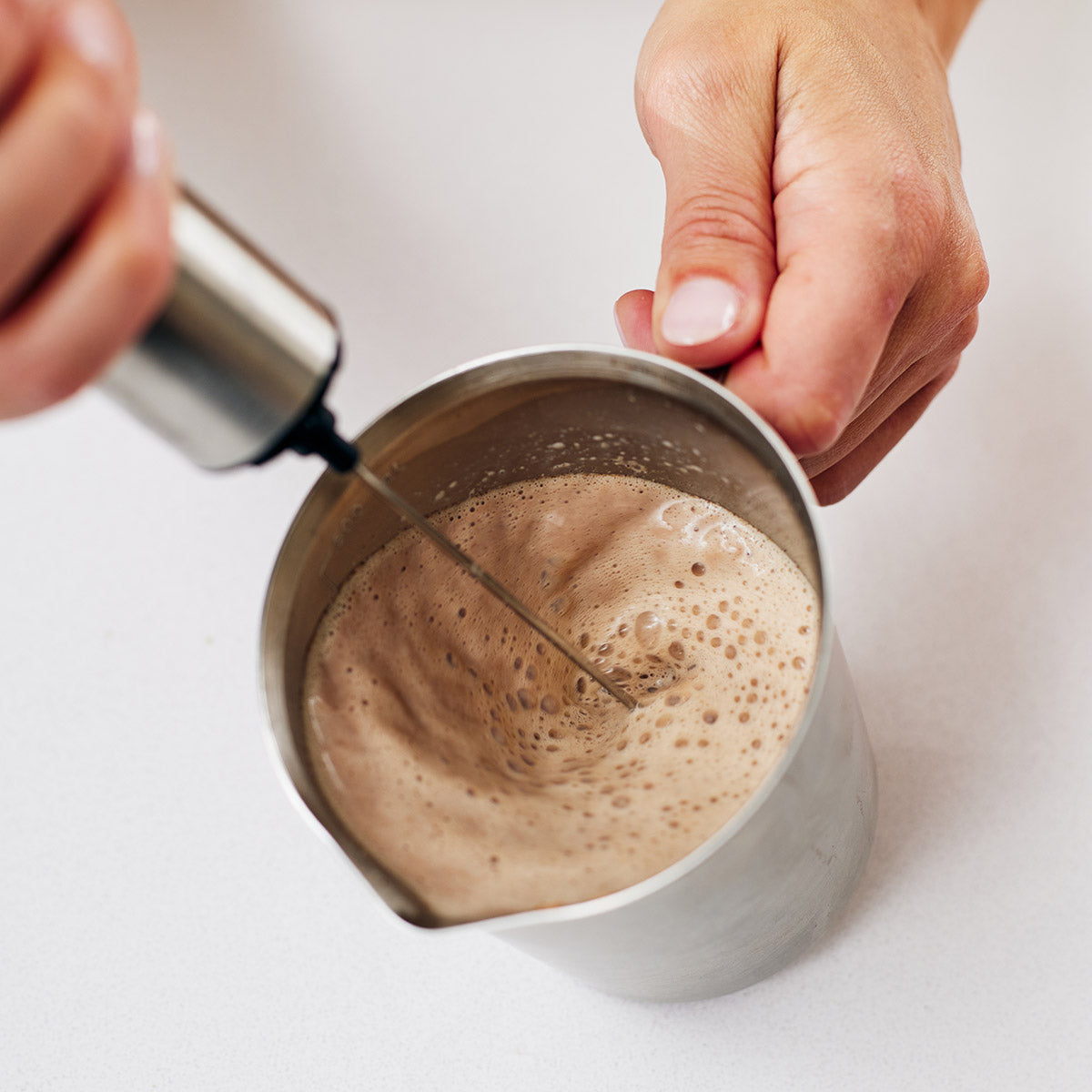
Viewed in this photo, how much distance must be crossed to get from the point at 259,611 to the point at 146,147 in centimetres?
52

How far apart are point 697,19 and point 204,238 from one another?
0.38m

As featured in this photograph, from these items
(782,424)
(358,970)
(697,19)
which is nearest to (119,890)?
(358,970)

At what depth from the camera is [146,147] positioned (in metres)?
0.29

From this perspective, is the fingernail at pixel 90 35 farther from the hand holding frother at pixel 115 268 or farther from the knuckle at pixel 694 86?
the knuckle at pixel 694 86

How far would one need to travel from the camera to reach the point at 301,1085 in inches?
24.7

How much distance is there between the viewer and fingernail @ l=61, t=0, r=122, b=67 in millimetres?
281

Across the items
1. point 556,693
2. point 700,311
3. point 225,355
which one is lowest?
point 556,693

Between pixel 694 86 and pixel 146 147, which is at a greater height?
pixel 146 147

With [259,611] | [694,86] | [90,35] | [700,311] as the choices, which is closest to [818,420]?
[700,311]

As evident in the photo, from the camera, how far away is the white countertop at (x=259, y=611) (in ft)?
2.00

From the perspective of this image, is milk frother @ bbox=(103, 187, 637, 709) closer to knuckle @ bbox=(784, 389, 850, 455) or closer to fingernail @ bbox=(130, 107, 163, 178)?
fingernail @ bbox=(130, 107, 163, 178)

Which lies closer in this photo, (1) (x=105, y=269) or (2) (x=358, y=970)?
(1) (x=105, y=269)

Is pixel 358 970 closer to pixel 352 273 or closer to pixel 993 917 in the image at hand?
pixel 993 917

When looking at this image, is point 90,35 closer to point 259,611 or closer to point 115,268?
point 115,268
